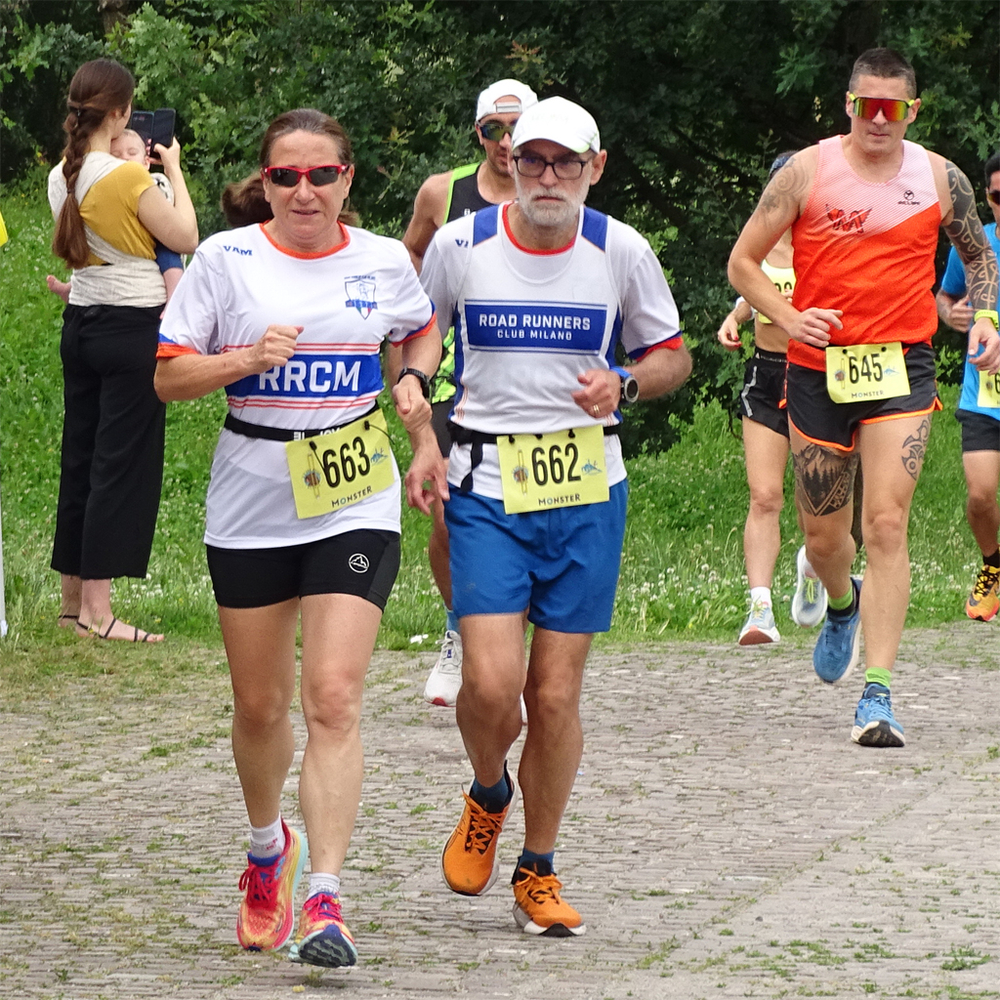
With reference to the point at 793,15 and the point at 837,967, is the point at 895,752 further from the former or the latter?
the point at 793,15

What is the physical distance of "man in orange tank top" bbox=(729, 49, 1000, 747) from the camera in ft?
26.2

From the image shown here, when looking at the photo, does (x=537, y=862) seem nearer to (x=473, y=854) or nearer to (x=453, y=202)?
(x=473, y=854)

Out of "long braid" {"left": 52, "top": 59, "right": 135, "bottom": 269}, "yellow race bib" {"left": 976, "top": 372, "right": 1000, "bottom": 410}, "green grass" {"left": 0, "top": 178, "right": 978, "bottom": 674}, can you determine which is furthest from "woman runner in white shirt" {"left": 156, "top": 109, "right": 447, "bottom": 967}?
"yellow race bib" {"left": 976, "top": 372, "right": 1000, "bottom": 410}

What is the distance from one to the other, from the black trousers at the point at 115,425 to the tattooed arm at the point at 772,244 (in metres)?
3.03

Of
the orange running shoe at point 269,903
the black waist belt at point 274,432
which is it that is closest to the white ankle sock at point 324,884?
the orange running shoe at point 269,903

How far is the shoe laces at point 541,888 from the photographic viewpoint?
18.0ft

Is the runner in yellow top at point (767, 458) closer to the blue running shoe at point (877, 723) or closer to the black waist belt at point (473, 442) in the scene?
the blue running shoe at point (877, 723)

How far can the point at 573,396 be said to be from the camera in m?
5.50

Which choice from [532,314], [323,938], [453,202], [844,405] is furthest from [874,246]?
[323,938]

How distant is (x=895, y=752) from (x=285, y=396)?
3389 mm

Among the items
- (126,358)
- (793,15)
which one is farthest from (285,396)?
(793,15)

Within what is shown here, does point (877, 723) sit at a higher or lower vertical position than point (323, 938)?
lower

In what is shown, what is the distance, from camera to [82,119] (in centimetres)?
963

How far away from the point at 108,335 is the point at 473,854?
480 centimetres
